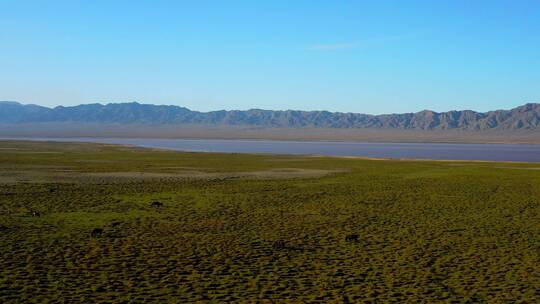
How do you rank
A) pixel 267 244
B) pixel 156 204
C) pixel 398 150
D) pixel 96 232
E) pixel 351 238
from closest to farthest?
1. pixel 267 244
2. pixel 351 238
3. pixel 96 232
4. pixel 156 204
5. pixel 398 150

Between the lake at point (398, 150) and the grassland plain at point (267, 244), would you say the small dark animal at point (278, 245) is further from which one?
the lake at point (398, 150)

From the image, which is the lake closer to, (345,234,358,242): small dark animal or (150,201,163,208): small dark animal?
(150,201,163,208): small dark animal

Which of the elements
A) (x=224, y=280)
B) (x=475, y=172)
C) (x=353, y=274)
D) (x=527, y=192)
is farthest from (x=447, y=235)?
(x=475, y=172)

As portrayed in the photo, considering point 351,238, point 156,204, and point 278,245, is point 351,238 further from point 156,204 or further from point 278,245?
point 156,204

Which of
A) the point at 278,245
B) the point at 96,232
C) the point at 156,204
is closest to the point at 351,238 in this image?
the point at 278,245

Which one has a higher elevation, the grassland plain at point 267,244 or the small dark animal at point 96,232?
the small dark animal at point 96,232

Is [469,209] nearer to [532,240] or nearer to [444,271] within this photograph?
[532,240]

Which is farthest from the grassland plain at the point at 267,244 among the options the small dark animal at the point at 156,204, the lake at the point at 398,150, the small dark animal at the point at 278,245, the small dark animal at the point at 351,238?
the lake at the point at 398,150

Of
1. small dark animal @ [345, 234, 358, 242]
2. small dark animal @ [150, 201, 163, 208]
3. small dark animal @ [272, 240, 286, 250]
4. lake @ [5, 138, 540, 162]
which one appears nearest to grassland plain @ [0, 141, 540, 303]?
small dark animal @ [272, 240, 286, 250]
